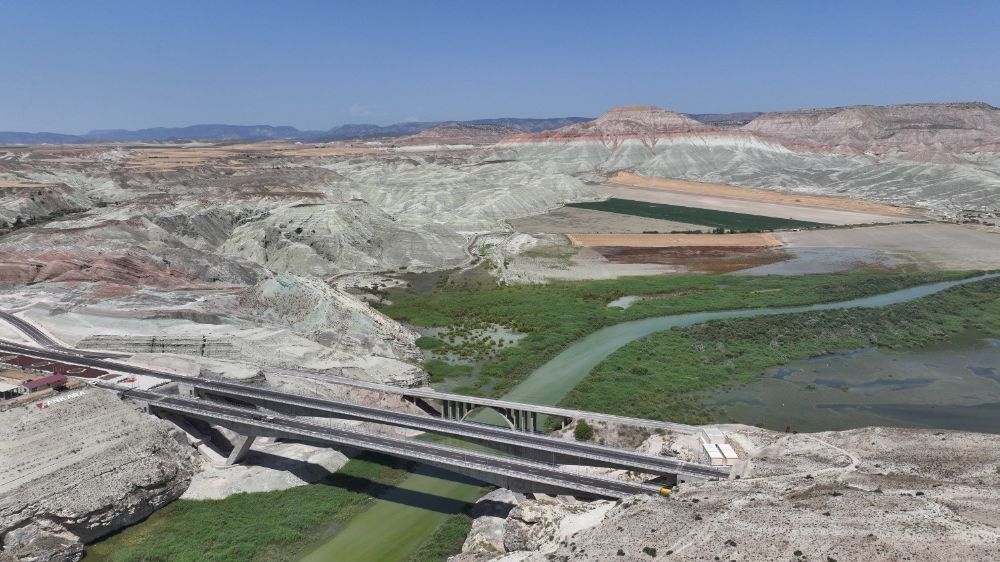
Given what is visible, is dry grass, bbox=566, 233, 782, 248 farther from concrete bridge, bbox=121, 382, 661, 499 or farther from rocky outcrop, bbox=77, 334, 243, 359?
concrete bridge, bbox=121, 382, 661, 499

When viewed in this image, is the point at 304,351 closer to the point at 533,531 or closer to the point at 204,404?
the point at 204,404

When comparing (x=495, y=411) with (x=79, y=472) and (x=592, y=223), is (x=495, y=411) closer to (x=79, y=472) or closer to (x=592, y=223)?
(x=79, y=472)

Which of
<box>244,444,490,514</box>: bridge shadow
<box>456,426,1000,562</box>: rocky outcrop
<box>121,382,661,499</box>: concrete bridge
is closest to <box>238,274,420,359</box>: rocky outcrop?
<box>121,382,661,499</box>: concrete bridge

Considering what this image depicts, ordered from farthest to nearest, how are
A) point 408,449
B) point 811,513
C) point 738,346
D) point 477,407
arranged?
1. point 738,346
2. point 477,407
3. point 408,449
4. point 811,513

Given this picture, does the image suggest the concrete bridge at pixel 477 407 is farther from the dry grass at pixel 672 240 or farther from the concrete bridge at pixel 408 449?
the dry grass at pixel 672 240

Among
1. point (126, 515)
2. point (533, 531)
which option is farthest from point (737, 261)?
point (126, 515)

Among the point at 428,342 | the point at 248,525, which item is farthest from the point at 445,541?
the point at 428,342
